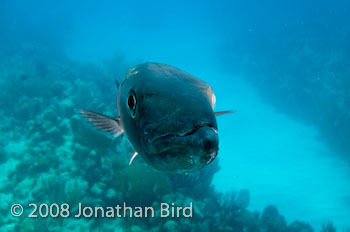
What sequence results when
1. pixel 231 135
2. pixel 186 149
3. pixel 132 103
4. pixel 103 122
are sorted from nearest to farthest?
pixel 186 149 < pixel 132 103 < pixel 103 122 < pixel 231 135

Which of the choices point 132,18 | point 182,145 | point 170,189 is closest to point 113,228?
point 170,189

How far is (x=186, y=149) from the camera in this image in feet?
2.96

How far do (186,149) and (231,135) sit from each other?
30296 millimetres

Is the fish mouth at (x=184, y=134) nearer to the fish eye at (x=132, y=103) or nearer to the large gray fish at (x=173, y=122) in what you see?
the large gray fish at (x=173, y=122)

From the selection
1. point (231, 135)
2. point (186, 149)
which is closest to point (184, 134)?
point (186, 149)

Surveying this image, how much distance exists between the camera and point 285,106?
3058cm

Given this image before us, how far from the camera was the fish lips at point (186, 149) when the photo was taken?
0.86m

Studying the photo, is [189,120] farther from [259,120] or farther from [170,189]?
[259,120]

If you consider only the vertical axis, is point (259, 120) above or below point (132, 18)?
below

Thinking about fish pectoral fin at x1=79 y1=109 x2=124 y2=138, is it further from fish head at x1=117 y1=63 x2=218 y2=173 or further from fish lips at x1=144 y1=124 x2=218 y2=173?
fish lips at x1=144 y1=124 x2=218 y2=173

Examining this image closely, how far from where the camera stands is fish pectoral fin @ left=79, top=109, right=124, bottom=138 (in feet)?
6.81

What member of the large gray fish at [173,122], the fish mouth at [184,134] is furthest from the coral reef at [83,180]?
the fish mouth at [184,134]

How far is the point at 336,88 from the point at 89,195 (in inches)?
1025

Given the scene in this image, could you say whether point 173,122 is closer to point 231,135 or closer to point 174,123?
point 174,123
